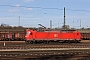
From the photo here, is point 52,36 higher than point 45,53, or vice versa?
point 52,36

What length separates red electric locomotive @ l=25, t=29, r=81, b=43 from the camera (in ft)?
155

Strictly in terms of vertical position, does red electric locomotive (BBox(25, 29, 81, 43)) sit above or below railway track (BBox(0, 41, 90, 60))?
above

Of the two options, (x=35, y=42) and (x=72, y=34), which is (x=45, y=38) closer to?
(x=35, y=42)

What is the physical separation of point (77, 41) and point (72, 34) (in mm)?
1965

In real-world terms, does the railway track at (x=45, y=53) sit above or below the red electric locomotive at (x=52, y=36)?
below

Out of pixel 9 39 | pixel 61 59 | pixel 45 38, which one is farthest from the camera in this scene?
pixel 9 39

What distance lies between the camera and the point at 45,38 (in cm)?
4712

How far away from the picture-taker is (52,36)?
4747 cm

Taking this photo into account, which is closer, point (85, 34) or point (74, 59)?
point (74, 59)

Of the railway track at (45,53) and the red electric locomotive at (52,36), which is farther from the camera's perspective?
the red electric locomotive at (52,36)

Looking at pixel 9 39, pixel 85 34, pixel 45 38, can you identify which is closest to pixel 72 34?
pixel 45 38

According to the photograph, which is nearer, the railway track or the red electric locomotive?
the railway track

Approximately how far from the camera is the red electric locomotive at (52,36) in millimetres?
47094

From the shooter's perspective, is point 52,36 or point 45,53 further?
point 52,36
